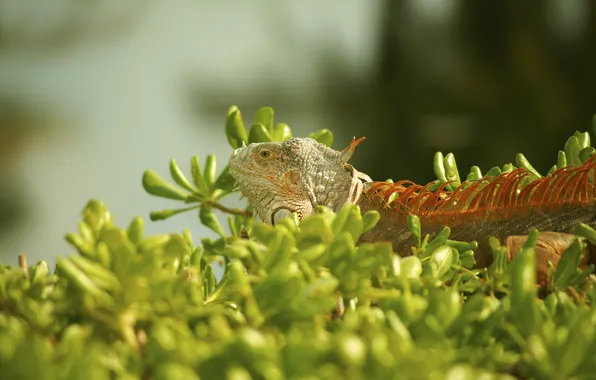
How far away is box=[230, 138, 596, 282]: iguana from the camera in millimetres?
→ 709

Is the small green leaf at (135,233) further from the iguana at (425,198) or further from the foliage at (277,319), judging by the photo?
the iguana at (425,198)

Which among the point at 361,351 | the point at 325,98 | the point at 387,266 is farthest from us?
the point at 325,98

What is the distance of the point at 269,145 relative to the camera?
2.90 feet

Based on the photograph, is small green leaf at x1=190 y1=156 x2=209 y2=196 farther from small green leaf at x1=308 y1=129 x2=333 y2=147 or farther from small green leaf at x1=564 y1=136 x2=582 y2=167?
small green leaf at x1=564 y1=136 x2=582 y2=167

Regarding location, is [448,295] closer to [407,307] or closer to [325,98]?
[407,307]

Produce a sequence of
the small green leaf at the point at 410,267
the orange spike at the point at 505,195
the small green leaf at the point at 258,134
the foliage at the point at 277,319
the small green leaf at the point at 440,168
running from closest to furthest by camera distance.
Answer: the foliage at the point at 277,319 < the small green leaf at the point at 410,267 < the orange spike at the point at 505,195 < the small green leaf at the point at 440,168 < the small green leaf at the point at 258,134

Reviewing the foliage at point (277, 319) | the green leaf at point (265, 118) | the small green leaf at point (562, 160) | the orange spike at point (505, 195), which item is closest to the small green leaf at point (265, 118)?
the green leaf at point (265, 118)

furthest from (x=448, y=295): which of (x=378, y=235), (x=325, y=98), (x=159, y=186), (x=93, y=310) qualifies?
(x=325, y=98)

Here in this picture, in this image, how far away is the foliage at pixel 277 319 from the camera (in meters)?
0.34

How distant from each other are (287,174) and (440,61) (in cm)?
273

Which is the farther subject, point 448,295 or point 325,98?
point 325,98

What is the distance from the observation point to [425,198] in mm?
792

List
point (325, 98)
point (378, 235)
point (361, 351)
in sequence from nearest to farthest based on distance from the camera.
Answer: point (361, 351) → point (378, 235) → point (325, 98)

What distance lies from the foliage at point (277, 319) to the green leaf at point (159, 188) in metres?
0.38
